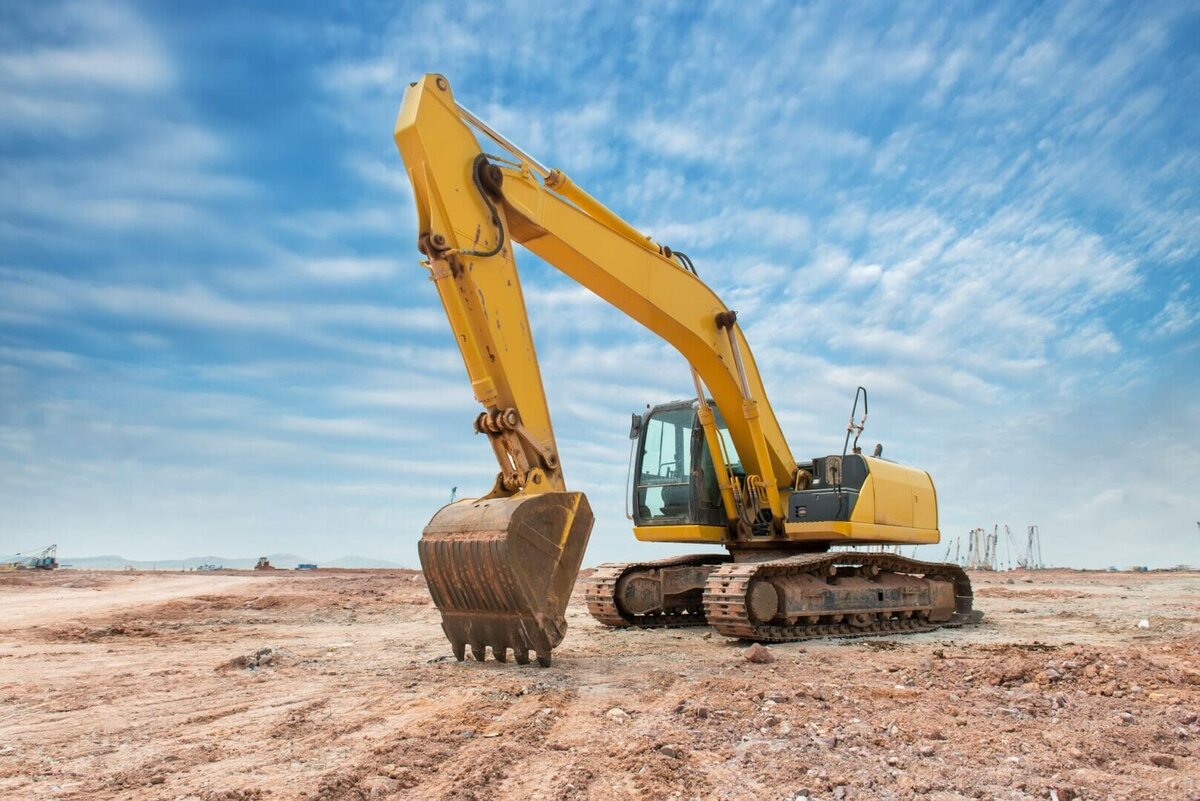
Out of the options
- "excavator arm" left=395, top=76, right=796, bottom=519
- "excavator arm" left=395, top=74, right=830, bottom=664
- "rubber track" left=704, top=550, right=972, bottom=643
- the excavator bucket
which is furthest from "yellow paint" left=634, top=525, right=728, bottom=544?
the excavator bucket

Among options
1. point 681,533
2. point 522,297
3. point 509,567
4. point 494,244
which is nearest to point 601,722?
point 509,567

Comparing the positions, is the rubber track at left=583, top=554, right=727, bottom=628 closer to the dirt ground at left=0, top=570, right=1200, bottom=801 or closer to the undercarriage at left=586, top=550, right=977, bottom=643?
the undercarriage at left=586, top=550, right=977, bottom=643

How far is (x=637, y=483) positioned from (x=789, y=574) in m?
2.34

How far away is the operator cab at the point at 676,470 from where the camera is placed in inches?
425

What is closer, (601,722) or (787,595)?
(601,722)

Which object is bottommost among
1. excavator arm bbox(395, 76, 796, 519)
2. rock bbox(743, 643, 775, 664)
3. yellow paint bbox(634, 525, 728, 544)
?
rock bbox(743, 643, 775, 664)

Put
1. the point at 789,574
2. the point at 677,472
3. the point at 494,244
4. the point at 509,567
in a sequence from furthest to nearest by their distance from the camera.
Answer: the point at 677,472, the point at 789,574, the point at 494,244, the point at 509,567

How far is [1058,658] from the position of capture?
6.98m

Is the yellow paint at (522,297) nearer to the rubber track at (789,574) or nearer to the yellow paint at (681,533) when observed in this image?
the yellow paint at (681,533)

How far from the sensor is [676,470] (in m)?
11.0

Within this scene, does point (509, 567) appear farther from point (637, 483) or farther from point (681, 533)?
point (637, 483)

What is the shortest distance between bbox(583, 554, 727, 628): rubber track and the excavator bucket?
146 inches

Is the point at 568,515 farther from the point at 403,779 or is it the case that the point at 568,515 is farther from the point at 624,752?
the point at 403,779

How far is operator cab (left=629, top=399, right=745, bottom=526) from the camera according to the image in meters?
10.8
